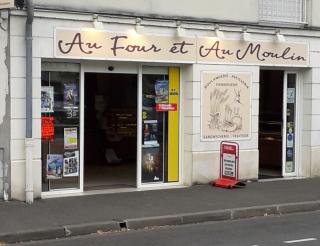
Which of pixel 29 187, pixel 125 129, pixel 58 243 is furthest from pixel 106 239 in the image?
pixel 125 129

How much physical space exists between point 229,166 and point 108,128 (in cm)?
489

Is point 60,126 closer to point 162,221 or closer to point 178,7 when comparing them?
point 162,221

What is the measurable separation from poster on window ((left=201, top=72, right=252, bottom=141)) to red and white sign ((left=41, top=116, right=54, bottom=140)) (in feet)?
10.2

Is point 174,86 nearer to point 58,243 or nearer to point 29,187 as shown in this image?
point 29,187

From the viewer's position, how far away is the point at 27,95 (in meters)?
10.7

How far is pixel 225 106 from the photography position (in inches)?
510

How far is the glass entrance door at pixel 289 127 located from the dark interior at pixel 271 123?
0.16 m

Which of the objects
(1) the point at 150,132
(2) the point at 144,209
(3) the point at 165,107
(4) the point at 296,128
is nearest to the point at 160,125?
(1) the point at 150,132

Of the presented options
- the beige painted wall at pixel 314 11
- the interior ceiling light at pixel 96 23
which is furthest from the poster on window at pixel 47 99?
the beige painted wall at pixel 314 11

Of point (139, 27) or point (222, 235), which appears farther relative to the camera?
point (139, 27)

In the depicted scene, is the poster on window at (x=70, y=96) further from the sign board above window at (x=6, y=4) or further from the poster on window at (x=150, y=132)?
the sign board above window at (x=6, y=4)

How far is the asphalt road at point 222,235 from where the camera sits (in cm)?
834

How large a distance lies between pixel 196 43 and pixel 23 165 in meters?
4.21

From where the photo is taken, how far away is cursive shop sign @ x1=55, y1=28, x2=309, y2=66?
11219 millimetres
